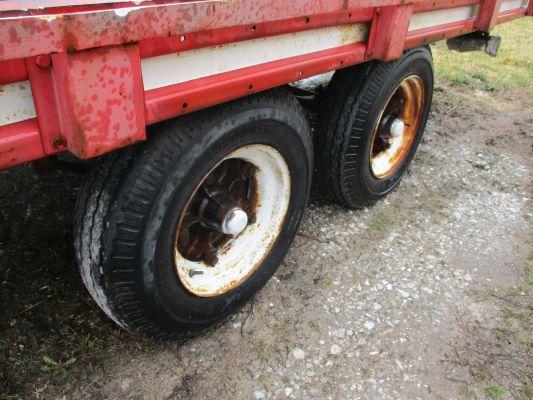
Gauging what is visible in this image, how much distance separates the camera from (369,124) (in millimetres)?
2523

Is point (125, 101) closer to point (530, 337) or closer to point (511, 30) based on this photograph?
point (530, 337)

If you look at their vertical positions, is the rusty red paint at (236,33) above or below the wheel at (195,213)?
above

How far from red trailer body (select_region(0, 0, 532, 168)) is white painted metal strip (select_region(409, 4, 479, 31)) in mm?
732

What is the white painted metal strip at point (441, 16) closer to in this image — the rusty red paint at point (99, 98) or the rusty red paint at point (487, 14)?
the rusty red paint at point (487, 14)

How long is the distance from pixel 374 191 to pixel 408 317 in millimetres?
910

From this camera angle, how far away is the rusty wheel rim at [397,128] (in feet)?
9.67

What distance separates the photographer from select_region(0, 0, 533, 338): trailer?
3.71 feet

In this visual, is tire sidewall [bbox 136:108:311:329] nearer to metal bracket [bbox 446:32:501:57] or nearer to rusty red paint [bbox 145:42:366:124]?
rusty red paint [bbox 145:42:366:124]

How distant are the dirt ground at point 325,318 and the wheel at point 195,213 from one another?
0.69 ft

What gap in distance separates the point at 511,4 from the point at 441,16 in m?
1.48

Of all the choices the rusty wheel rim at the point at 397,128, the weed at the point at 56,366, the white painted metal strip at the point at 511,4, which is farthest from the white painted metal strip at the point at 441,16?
the weed at the point at 56,366

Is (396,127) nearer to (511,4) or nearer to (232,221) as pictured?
(232,221)

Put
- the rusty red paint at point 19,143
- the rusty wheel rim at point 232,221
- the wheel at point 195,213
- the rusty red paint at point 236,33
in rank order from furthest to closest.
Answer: the rusty wheel rim at point 232,221 < the wheel at point 195,213 < the rusty red paint at point 236,33 < the rusty red paint at point 19,143

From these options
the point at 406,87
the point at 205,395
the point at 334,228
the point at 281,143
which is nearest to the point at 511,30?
the point at 406,87
